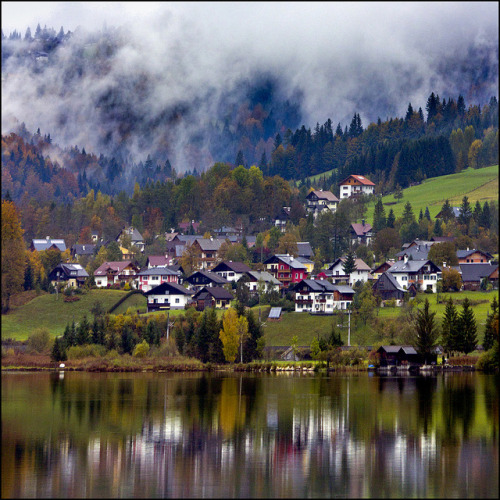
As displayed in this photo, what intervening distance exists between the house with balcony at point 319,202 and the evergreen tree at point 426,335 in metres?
103

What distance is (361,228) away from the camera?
160 m

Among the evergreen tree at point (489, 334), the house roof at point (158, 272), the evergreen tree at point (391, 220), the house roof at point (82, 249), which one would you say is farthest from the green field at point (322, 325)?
the house roof at point (82, 249)

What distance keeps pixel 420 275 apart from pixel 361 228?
Result: 147 ft

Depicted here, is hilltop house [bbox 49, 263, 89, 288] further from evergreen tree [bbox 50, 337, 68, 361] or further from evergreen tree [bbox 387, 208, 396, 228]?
evergreen tree [bbox 387, 208, 396, 228]

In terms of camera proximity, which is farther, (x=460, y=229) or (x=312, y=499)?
(x=460, y=229)

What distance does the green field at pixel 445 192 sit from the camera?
531 ft

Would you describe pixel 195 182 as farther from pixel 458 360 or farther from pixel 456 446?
pixel 456 446

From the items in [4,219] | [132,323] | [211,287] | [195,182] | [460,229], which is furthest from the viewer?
[195,182]

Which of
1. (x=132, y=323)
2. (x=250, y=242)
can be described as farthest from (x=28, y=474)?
(x=250, y=242)

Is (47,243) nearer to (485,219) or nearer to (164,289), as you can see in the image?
(164,289)

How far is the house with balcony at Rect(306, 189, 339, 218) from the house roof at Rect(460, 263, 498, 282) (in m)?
72.1

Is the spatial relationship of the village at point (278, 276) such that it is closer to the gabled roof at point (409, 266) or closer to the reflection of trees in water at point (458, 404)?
the gabled roof at point (409, 266)

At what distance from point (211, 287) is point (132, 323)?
24.6 metres

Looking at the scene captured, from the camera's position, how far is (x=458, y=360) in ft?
269
